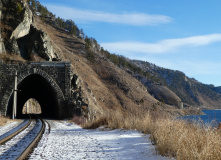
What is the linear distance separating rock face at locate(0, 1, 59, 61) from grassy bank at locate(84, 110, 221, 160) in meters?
24.5

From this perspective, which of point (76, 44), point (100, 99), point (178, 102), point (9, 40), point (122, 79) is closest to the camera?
point (9, 40)

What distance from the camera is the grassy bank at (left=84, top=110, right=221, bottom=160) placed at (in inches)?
186

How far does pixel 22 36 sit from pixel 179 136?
1301 inches

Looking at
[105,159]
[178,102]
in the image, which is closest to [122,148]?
[105,159]

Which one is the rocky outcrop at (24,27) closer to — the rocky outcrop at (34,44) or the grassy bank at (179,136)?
the rocky outcrop at (34,44)

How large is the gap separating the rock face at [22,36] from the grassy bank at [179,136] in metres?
24.5

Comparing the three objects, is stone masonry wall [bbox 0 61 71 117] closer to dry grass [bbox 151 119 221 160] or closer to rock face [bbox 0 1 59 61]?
rock face [bbox 0 1 59 61]

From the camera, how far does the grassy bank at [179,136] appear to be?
186 inches

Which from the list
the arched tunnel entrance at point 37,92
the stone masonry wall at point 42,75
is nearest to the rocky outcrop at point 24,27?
the stone masonry wall at point 42,75

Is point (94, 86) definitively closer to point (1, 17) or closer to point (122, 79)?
point (122, 79)

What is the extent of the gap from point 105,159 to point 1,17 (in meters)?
34.4

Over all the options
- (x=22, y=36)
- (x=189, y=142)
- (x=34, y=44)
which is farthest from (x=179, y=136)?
(x=22, y=36)

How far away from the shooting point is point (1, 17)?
33750mm

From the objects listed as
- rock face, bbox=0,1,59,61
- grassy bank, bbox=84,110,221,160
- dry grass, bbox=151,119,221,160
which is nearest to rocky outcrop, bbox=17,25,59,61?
rock face, bbox=0,1,59,61
